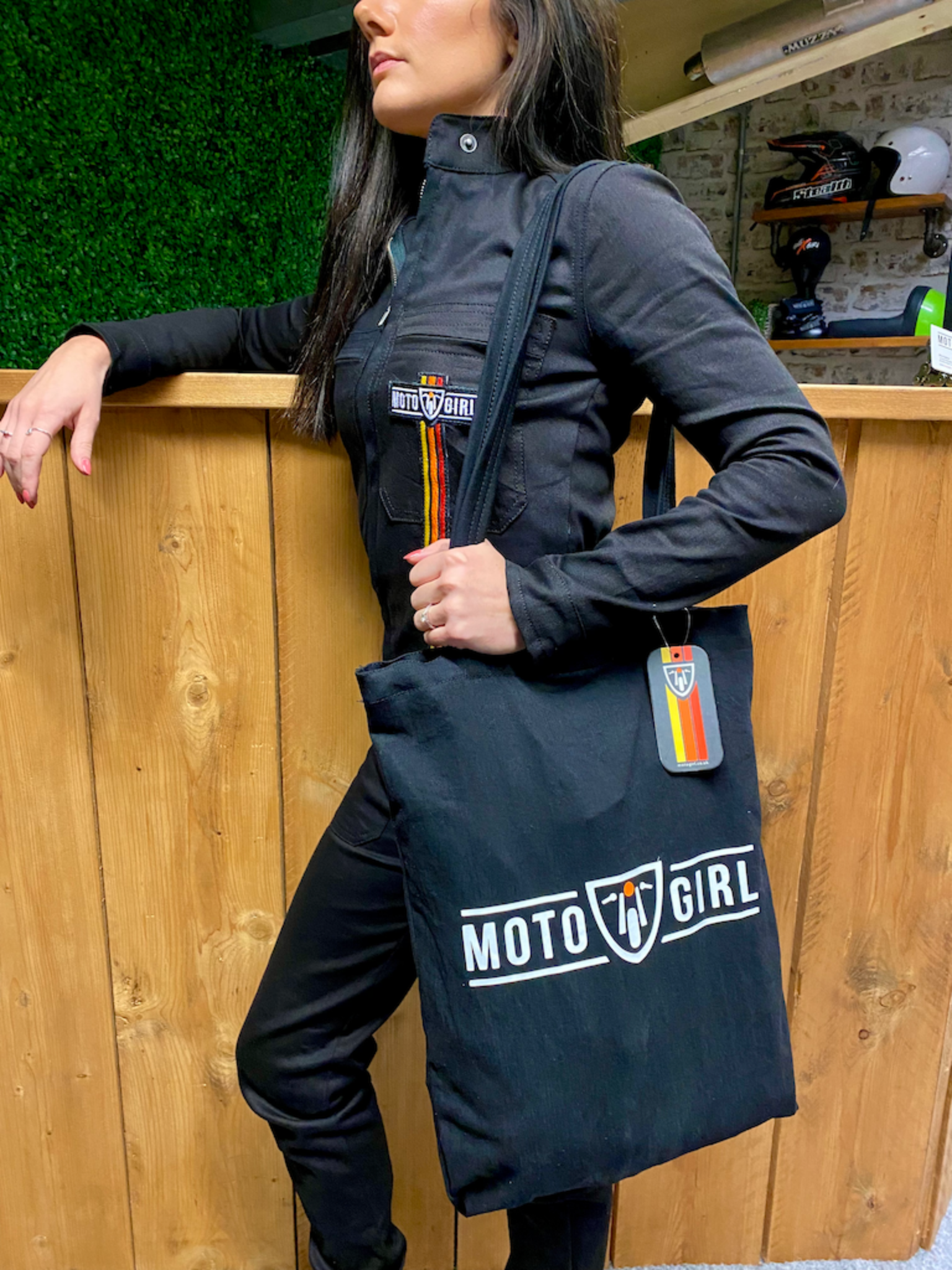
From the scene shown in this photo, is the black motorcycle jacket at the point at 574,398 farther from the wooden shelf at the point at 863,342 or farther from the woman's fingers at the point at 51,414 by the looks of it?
the wooden shelf at the point at 863,342

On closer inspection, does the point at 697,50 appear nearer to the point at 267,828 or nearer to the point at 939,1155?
the point at 267,828

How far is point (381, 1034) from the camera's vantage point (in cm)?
106

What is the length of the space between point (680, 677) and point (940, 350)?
21.0 inches

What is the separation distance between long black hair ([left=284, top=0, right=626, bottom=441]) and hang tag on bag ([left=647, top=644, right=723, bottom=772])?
1.34 feet

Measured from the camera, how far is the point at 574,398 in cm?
68

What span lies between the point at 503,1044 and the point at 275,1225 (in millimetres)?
718

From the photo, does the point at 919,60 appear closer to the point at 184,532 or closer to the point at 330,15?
the point at 330,15

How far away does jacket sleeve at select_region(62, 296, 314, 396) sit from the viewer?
0.80 m

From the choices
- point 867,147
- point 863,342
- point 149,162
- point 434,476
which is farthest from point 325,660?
point 867,147

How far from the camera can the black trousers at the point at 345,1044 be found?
763 mm

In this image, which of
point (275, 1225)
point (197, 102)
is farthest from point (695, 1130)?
point (197, 102)

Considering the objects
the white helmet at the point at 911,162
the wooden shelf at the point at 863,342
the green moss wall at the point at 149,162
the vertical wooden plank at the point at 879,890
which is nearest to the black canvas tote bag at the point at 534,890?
the vertical wooden plank at the point at 879,890

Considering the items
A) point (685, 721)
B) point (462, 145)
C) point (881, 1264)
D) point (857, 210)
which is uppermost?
point (857, 210)

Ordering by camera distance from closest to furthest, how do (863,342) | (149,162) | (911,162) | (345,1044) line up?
(345,1044) → (149,162) → (911,162) → (863,342)
